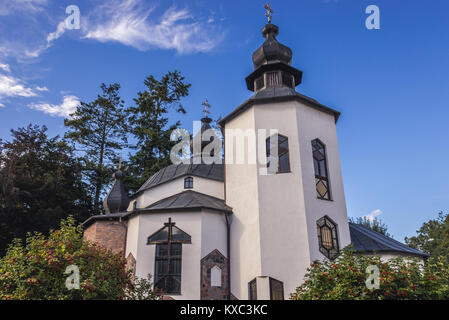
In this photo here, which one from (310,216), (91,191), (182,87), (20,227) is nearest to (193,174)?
(310,216)

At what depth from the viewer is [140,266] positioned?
39.3 feet

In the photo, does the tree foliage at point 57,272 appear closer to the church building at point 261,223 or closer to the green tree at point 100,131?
the church building at point 261,223

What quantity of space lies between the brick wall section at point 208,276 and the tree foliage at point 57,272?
2705mm

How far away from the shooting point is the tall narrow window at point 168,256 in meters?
11.4

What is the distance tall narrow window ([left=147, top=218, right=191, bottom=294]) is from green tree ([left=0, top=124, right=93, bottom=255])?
33.6 ft

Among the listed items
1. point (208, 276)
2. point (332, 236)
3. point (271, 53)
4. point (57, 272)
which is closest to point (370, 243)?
point (332, 236)

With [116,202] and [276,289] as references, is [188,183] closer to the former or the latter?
[116,202]

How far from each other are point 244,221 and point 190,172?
4548 millimetres

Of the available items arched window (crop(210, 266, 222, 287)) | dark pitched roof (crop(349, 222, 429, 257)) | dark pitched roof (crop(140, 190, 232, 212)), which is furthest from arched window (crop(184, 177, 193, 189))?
dark pitched roof (crop(349, 222, 429, 257))

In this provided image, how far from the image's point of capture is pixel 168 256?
11734mm

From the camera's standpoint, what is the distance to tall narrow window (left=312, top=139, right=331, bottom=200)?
12219mm

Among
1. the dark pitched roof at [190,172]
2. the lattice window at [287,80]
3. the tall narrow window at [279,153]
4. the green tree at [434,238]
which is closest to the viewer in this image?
the tall narrow window at [279,153]

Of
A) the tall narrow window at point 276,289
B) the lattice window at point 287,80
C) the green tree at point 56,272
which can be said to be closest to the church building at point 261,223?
the tall narrow window at point 276,289

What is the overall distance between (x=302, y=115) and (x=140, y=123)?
58.7 ft
